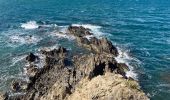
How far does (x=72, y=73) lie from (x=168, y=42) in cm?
4115

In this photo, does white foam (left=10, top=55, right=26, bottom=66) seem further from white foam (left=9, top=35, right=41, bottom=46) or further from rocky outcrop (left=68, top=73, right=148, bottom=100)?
rocky outcrop (left=68, top=73, right=148, bottom=100)

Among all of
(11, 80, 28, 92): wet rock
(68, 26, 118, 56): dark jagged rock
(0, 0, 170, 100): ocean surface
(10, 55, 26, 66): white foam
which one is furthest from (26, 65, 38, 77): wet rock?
(68, 26, 118, 56): dark jagged rock

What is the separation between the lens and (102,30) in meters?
102

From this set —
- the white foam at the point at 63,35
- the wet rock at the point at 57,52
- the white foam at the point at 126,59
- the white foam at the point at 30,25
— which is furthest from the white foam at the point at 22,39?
the white foam at the point at 126,59

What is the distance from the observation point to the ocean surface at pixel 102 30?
72.4 metres

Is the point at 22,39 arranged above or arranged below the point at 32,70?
below

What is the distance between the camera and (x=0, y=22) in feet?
354

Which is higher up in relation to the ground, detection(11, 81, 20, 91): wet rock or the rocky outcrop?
the rocky outcrop

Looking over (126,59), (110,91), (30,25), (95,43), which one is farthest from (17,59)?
(110,91)

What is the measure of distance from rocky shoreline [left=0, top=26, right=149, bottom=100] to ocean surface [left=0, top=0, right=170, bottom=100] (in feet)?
12.0

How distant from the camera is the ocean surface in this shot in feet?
238

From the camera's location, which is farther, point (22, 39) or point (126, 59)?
point (22, 39)

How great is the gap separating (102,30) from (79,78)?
147 ft

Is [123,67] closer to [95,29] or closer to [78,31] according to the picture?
[78,31]
